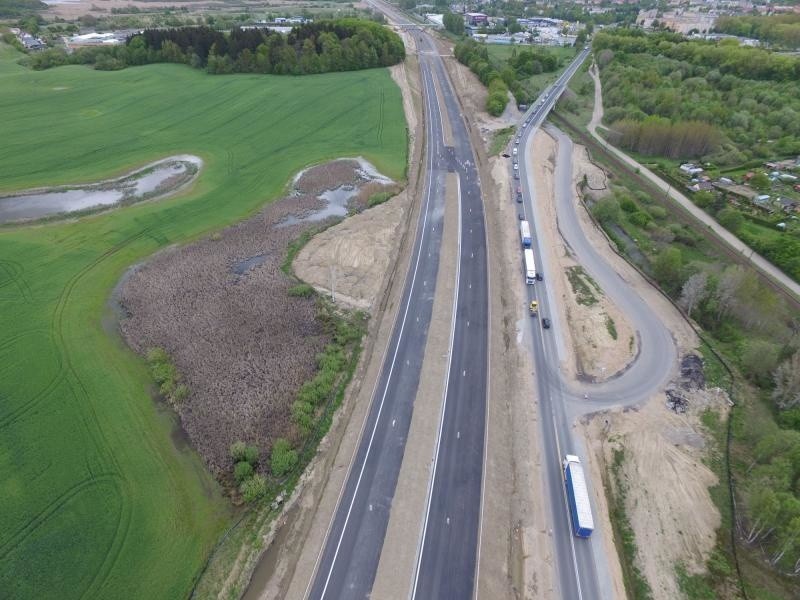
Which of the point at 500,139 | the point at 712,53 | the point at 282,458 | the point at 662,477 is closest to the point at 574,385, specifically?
the point at 662,477

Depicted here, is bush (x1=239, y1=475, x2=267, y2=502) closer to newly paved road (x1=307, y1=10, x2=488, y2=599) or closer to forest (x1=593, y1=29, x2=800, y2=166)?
newly paved road (x1=307, y1=10, x2=488, y2=599)

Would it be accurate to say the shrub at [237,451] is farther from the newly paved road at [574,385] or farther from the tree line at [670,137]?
the tree line at [670,137]

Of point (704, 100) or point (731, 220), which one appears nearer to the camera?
point (731, 220)

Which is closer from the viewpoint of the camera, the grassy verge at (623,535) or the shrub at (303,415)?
the grassy verge at (623,535)

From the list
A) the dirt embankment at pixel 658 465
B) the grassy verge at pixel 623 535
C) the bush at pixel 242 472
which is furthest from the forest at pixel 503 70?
the bush at pixel 242 472

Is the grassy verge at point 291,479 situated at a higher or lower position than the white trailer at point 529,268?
lower

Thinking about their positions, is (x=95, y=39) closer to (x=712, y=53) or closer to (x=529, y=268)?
(x=529, y=268)
